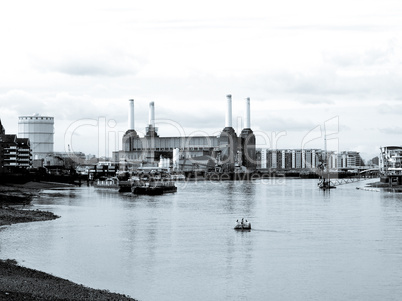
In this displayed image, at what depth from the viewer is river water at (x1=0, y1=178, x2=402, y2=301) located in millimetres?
22109

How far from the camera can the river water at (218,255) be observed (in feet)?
72.5

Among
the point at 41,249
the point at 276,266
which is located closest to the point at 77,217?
the point at 41,249

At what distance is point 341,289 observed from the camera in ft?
72.4

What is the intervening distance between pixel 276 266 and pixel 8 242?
12.8m

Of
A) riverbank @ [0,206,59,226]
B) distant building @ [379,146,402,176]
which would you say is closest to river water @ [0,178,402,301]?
riverbank @ [0,206,59,226]

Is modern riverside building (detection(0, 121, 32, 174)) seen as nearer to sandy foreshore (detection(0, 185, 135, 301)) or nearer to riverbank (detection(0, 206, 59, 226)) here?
riverbank (detection(0, 206, 59, 226))

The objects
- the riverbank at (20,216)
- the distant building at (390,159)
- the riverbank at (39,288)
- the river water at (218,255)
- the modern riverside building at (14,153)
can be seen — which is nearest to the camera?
the riverbank at (39,288)

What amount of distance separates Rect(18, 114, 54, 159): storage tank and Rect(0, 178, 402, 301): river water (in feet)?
432

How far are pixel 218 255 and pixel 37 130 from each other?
152m

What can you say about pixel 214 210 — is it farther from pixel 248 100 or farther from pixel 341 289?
pixel 248 100

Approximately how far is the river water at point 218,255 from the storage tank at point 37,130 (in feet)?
432

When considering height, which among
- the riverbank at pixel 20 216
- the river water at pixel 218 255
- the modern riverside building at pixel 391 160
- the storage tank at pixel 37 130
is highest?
the storage tank at pixel 37 130

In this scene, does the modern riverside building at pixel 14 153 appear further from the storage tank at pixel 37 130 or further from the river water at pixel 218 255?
the river water at pixel 218 255

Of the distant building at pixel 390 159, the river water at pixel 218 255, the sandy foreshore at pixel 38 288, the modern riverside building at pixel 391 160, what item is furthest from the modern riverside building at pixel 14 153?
the sandy foreshore at pixel 38 288
